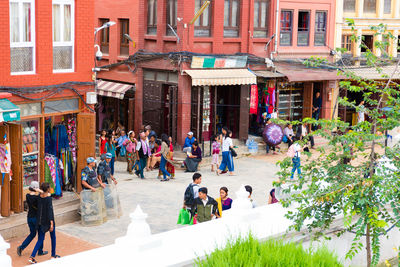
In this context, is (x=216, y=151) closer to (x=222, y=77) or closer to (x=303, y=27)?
(x=222, y=77)

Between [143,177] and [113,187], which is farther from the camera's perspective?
[143,177]

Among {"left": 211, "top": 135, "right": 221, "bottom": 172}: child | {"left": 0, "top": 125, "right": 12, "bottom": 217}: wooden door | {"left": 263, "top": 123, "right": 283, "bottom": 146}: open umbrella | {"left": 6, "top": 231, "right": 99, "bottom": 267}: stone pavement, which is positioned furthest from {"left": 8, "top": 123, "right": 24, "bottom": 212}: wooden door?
{"left": 263, "top": 123, "right": 283, "bottom": 146}: open umbrella

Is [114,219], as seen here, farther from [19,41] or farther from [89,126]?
[19,41]

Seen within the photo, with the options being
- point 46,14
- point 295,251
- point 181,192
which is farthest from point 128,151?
point 295,251

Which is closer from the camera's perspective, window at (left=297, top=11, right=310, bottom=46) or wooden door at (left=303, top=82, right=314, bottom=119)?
window at (left=297, top=11, right=310, bottom=46)

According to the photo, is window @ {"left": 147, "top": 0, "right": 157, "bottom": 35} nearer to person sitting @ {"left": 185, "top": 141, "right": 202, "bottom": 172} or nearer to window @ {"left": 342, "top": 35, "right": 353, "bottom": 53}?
person sitting @ {"left": 185, "top": 141, "right": 202, "bottom": 172}

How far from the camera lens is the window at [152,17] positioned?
26141 millimetres

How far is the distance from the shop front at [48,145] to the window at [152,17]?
942cm

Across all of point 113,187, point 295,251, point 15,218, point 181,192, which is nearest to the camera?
point 295,251

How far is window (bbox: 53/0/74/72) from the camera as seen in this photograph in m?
16.9

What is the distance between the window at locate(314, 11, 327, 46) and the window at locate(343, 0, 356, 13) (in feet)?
5.10

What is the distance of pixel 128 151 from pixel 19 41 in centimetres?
713

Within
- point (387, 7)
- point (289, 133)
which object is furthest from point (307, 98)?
point (387, 7)

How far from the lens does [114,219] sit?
Answer: 1673 cm
